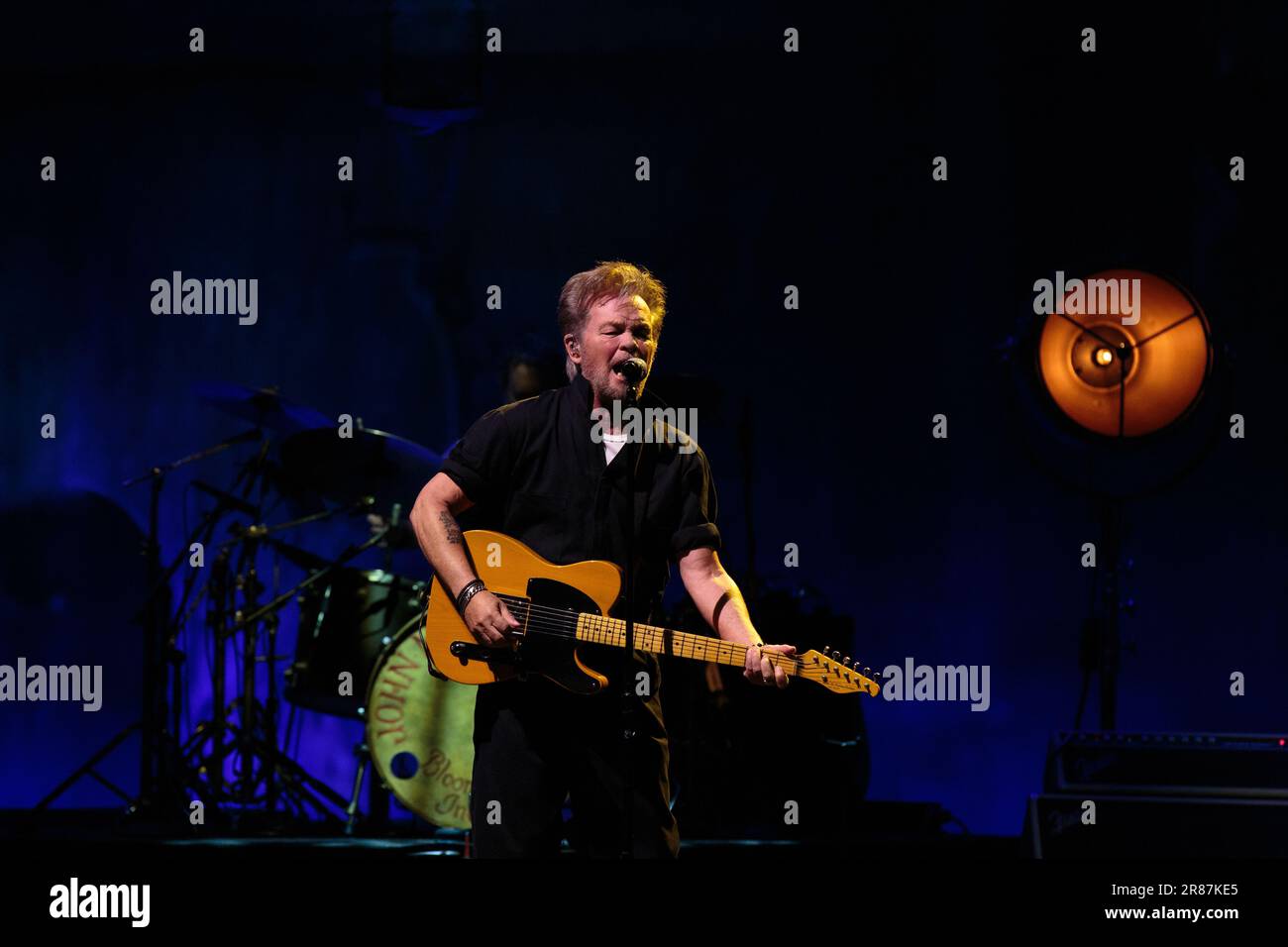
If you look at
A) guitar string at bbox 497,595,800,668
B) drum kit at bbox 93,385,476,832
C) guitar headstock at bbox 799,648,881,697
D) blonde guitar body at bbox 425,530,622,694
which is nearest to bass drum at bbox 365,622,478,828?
drum kit at bbox 93,385,476,832

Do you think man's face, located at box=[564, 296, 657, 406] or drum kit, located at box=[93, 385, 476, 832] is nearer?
man's face, located at box=[564, 296, 657, 406]

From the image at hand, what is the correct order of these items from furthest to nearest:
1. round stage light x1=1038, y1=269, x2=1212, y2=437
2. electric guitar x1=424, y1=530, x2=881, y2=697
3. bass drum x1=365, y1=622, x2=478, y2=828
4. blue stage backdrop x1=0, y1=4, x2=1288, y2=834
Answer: blue stage backdrop x1=0, y1=4, x2=1288, y2=834 < bass drum x1=365, y1=622, x2=478, y2=828 < round stage light x1=1038, y1=269, x2=1212, y2=437 < electric guitar x1=424, y1=530, x2=881, y2=697

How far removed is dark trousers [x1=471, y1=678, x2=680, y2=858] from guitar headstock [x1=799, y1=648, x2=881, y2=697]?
41 cm

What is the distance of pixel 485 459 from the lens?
3428 millimetres

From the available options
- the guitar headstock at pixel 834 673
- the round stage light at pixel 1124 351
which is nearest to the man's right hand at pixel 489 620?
the guitar headstock at pixel 834 673

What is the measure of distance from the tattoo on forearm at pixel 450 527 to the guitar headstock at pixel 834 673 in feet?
2.96

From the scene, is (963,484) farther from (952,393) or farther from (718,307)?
(718,307)

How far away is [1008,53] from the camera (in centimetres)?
755

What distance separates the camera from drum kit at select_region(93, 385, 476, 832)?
592 centimetres

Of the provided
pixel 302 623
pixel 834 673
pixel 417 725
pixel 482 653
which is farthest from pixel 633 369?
pixel 302 623

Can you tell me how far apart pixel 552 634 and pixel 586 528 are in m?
0.29

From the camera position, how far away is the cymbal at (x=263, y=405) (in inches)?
240

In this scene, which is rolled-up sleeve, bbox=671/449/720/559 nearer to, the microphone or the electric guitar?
the electric guitar

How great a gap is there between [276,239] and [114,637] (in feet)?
8.09
